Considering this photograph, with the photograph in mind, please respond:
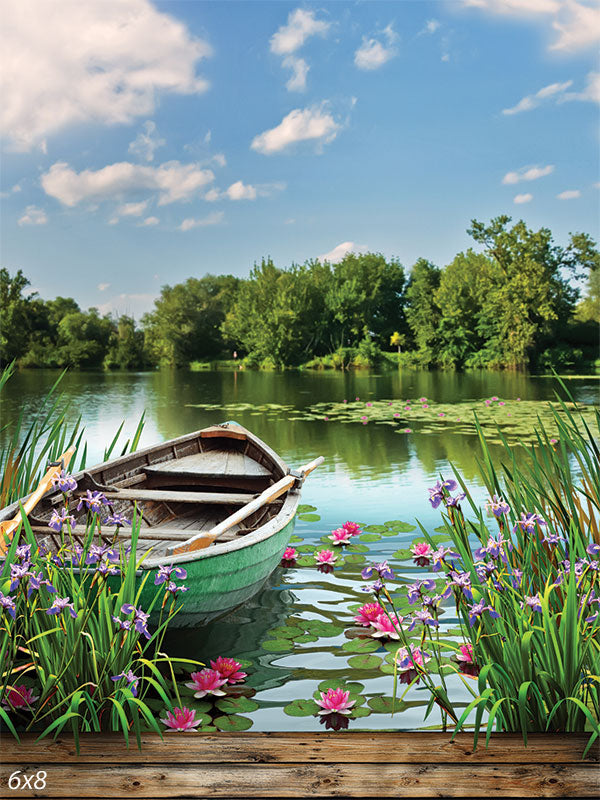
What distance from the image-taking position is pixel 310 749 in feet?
5.83

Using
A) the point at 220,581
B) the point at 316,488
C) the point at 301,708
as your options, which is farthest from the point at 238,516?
the point at 316,488

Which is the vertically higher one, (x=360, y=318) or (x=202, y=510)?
(x=360, y=318)

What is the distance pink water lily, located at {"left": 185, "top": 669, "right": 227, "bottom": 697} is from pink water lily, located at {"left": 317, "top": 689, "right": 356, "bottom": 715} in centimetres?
37

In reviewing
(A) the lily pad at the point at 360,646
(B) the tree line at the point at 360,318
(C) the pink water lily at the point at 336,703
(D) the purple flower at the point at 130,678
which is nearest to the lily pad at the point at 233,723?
(C) the pink water lily at the point at 336,703

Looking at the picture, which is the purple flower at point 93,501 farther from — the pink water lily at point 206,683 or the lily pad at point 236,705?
the lily pad at point 236,705

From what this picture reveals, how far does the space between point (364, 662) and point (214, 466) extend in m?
2.23

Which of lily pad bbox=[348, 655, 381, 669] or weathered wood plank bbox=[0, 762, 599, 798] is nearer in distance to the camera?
weathered wood plank bbox=[0, 762, 599, 798]

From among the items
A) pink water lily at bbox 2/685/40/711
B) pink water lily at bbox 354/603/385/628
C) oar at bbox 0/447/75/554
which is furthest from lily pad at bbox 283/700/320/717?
oar at bbox 0/447/75/554

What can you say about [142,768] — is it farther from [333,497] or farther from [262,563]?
[333,497]

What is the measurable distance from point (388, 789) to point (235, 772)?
14.9 inches

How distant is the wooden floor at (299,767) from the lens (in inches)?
64.1

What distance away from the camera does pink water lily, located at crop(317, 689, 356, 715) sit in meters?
2.24

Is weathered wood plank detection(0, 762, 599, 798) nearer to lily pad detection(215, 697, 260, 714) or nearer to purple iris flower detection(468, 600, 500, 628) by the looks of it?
purple iris flower detection(468, 600, 500, 628)

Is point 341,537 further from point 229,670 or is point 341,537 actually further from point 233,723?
point 233,723
